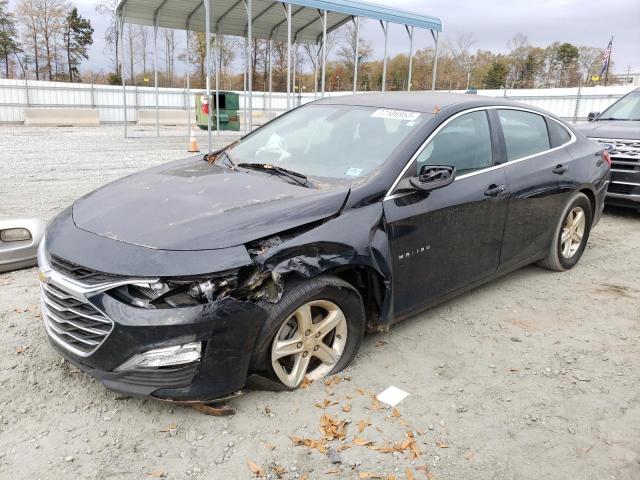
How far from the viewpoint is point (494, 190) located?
3.93 meters

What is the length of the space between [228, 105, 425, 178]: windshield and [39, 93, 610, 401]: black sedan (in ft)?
0.05

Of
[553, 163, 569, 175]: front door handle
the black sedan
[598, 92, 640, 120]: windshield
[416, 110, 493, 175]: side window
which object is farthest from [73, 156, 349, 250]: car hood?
[598, 92, 640, 120]: windshield

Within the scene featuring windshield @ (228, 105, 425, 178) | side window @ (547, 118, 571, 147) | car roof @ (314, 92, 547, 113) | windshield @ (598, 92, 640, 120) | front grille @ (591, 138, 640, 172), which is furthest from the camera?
windshield @ (598, 92, 640, 120)

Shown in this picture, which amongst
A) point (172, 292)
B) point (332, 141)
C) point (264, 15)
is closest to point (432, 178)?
point (332, 141)

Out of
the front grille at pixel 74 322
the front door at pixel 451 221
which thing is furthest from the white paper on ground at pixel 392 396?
the front grille at pixel 74 322

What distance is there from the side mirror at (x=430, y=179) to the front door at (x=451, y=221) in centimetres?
6

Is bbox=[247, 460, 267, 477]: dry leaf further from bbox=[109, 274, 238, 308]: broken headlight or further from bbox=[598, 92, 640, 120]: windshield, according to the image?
bbox=[598, 92, 640, 120]: windshield

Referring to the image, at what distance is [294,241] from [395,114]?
1.52 metres

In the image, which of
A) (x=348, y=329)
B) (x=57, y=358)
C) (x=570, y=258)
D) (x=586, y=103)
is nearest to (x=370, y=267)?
(x=348, y=329)

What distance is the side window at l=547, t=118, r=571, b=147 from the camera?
15.9ft

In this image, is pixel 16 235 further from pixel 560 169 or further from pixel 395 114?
pixel 560 169

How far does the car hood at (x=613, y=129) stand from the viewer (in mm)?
7391

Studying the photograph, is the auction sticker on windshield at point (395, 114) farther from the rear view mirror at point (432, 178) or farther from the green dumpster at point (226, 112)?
the green dumpster at point (226, 112)

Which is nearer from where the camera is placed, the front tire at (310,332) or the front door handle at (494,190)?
the front tire at (310,332)
